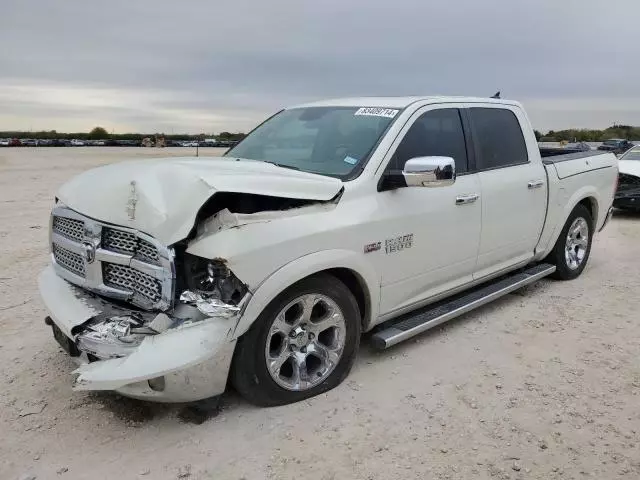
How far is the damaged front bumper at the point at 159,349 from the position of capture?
9.68ft

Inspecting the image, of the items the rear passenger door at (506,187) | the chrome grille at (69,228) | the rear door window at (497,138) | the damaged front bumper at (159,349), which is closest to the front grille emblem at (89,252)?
the chrome grille at (69,228)

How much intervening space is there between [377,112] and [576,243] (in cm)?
341

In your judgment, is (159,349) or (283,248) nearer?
(159,349)

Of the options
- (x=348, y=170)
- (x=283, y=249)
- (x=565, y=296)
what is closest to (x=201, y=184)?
(x=283, y=249)

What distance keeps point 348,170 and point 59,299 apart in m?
2.04

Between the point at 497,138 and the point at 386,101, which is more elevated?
the point at 386,101

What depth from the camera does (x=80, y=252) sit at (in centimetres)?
351

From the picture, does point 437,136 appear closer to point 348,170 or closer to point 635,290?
point 348,170

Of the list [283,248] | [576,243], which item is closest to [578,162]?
[576,243]

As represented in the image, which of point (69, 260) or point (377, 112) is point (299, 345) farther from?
point (377, 112)

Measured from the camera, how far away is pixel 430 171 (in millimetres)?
3639

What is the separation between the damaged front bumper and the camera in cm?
295

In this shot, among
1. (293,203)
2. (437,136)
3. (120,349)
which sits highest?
(437,136)

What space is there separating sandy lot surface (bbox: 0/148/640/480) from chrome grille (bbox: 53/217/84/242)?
1.00 m
